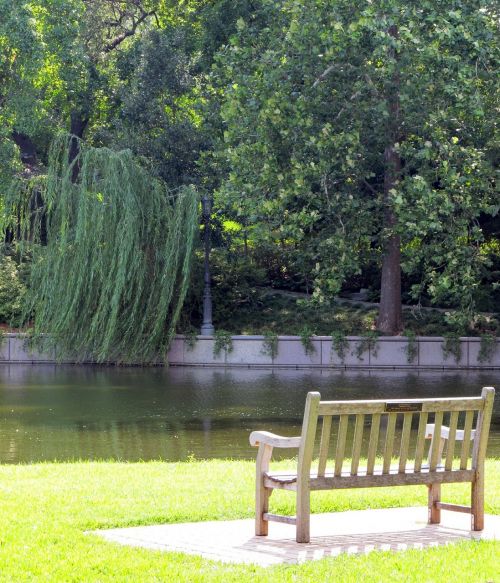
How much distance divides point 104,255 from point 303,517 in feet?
71.4

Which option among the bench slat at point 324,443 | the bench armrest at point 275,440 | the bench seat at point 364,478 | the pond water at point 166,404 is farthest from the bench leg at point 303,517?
the pond water at point 166,404

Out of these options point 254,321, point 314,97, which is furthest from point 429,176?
point 254,321

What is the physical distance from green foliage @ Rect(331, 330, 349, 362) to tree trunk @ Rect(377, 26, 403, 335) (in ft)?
4.14

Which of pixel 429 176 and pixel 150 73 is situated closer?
pixel 429 176

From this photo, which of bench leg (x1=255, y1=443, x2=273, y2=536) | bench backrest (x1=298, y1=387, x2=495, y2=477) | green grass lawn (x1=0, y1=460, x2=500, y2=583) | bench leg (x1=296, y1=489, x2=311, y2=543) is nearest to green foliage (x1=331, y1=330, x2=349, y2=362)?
green grass lawn (x1=0, y1=460, x2=500, y2=583)

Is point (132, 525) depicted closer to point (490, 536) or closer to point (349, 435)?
point (490, 536)

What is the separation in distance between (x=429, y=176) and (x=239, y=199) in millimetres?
4504

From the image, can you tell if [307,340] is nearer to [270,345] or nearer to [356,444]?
[270,345]

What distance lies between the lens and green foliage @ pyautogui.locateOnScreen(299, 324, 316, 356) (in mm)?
28906

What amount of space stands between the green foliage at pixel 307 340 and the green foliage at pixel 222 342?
185 cm

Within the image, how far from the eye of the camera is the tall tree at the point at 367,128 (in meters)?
24.5

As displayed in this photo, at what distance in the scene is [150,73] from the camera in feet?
110

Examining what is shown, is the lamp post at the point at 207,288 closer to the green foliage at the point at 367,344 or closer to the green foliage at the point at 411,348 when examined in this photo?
the green foliage at the point at 367,344

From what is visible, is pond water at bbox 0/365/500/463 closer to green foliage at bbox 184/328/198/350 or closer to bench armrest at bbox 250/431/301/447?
green foliage at bbox 184/328/198/350
